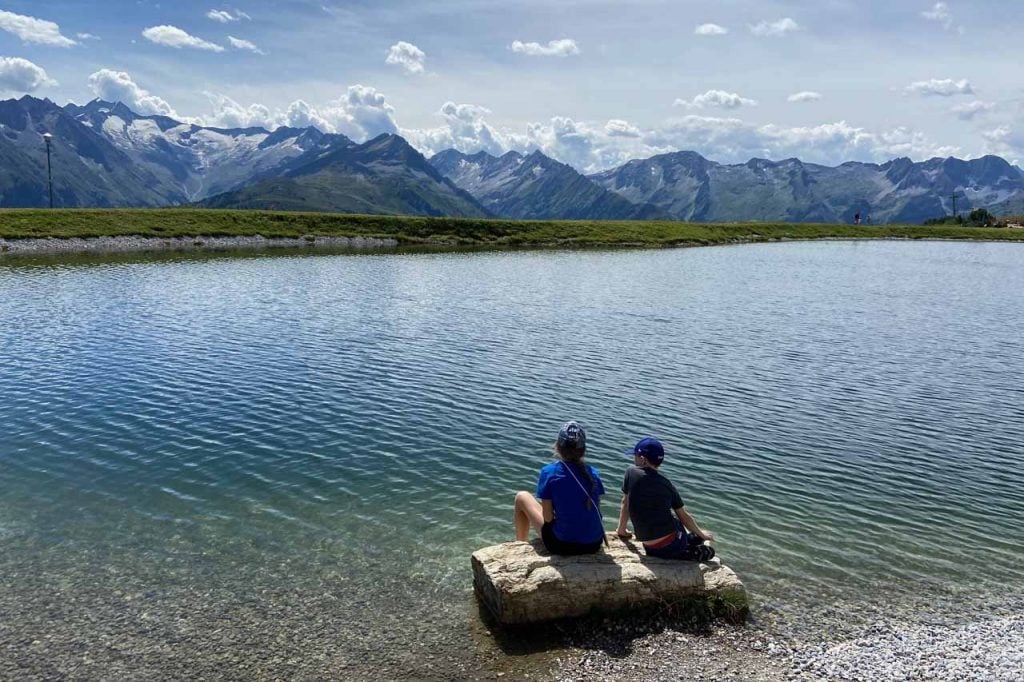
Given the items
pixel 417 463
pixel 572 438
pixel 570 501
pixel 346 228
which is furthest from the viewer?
pixel 346 228

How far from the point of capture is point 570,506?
1517 centimetres

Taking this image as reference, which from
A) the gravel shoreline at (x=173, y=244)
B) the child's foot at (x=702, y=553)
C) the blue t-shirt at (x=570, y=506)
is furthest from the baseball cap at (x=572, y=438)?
the gravel shoreline at (x=173, y=244)

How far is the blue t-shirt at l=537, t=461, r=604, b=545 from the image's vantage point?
15.1 meters

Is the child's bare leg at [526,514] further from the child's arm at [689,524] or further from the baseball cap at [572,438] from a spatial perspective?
the child's arm at [689,524]

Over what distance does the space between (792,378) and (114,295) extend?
191ft

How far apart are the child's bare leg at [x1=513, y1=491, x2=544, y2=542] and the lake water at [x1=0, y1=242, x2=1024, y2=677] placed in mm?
1880

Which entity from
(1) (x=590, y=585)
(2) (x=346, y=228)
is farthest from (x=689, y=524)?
(2) (x=346, y=228)

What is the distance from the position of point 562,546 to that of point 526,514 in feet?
4.30

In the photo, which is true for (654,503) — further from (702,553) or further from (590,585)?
(590,585)

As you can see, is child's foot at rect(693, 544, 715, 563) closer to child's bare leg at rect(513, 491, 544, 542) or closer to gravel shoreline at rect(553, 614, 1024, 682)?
gravel shoreline at rect(553, 614, 1024, 682)

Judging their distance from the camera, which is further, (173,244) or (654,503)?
(173,244)

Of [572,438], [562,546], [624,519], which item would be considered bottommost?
[562,546]

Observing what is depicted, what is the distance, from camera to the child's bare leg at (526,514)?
52.0 ft

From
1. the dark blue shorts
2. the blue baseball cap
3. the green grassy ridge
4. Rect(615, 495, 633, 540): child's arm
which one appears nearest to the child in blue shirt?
Rect(615, 495, 633, 540): child's arm
